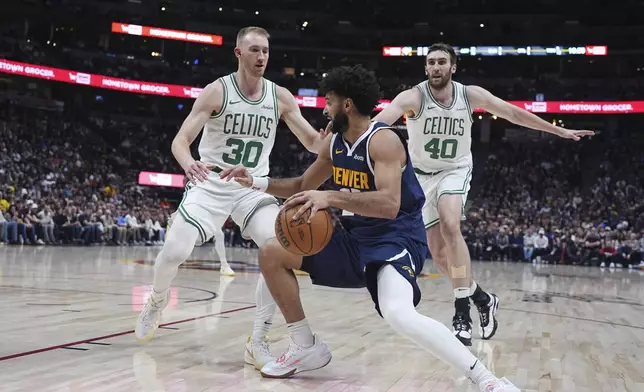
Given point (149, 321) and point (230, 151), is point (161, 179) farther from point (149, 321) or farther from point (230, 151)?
point (149, 321)

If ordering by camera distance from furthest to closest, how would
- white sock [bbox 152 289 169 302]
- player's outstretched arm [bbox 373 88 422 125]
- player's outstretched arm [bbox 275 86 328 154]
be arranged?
player's outstretched arm [bbox 373 88 422 125] < player's outstretched arm [bbox 275 86 328 154] < white sock [bbox 152 289 169 302]

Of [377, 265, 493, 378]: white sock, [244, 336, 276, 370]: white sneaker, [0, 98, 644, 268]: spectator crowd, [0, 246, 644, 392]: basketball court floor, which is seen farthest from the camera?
[0, 98, 644, 268]: spectator crowd

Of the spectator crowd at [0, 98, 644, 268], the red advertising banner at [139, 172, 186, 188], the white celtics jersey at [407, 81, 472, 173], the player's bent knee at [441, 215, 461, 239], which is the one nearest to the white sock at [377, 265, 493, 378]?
the player's bent knee at [441, 215, 461, 239]

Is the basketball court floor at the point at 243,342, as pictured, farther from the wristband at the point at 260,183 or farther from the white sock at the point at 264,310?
the wristband at the point at 260,183

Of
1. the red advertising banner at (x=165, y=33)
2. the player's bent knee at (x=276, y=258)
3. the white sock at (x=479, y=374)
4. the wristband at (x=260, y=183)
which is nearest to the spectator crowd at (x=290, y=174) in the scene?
the red advertising banner at (x=165, y=33)

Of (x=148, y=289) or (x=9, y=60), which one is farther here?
(x=9, y=60)

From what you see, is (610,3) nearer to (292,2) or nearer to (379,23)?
(379,23)

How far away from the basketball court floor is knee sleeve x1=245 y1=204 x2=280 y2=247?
80cm

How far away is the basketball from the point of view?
3.52 m

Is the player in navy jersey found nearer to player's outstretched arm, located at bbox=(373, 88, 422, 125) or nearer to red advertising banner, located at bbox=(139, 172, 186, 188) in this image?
player's outstretched arm, located at bbox=(373, 88, 422, 125)

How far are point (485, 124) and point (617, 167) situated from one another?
8.05 meters

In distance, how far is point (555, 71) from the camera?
37.8m

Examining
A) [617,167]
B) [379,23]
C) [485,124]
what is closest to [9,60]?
[379,23]

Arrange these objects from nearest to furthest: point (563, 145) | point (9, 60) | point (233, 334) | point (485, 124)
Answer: point (233, 334), point (9, 60), point (563, 145), point (485, 124)
